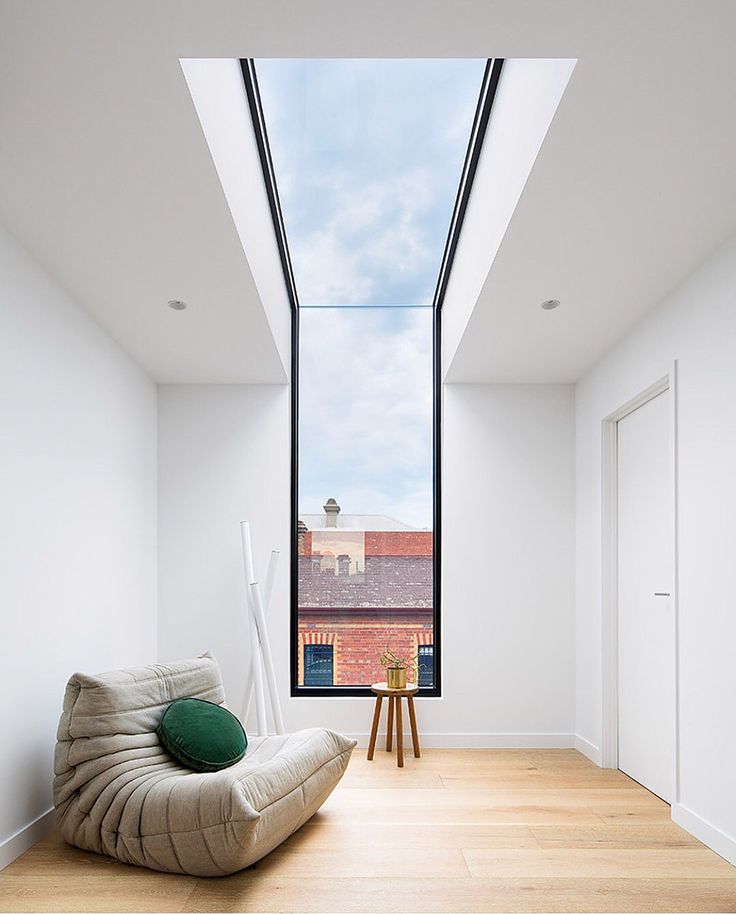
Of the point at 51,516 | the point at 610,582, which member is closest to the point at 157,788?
the point at 51,516

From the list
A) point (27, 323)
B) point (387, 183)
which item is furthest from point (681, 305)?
point (27, 323)

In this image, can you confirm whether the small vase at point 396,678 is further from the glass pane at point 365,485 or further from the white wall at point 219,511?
the white wall at point 219,511

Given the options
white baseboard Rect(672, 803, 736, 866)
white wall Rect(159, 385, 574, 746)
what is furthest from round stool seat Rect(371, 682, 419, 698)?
white baseboard Rect(672, 803, 736, 866)

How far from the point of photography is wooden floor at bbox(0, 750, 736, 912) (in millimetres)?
3023

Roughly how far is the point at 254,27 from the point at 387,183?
2432 mm

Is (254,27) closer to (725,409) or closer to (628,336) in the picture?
(725,409)

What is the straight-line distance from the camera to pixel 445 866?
338 centimetres

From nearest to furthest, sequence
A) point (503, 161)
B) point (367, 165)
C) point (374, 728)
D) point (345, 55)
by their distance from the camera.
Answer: point (345, 55), point (503, 161), point (367, 165), point (374, 728)

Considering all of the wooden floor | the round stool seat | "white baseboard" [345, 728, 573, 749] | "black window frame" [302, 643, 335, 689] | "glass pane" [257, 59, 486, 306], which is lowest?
"white baseboard" [345, 728, 573, 749]

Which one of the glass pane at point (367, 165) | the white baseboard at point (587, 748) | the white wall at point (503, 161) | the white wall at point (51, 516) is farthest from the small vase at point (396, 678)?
the glass pane at point (367, 165)

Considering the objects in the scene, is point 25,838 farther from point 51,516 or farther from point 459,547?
point 459,547

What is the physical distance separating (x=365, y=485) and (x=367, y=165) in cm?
218

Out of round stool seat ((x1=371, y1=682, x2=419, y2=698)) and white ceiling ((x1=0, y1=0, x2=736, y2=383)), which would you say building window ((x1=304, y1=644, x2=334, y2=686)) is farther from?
white ceiling ((x1=0, y1=0, x2=736, y2=383))

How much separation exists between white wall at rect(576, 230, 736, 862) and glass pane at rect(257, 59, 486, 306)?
125 cm
